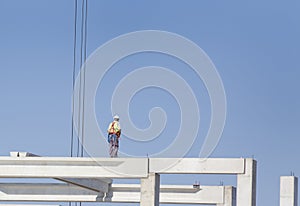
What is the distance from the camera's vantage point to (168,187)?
34562mm

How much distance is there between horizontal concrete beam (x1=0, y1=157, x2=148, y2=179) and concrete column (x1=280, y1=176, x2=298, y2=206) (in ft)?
20.2

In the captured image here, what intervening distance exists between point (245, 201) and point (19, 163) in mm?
5475

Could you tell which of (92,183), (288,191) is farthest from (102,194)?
(288,191)

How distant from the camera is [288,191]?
3194cm

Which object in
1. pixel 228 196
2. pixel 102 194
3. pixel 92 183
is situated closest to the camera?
pixel 92 183

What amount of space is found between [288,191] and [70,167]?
766cm

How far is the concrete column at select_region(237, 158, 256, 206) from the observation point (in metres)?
27.7

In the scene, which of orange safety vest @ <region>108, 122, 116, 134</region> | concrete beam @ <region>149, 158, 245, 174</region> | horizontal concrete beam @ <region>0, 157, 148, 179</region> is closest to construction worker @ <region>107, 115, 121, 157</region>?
orange safety vest @ <region>108, 122, 116, 134</region>

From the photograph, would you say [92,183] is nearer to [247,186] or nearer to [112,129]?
[112,129]

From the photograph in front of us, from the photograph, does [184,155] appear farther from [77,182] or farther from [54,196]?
[54,196]

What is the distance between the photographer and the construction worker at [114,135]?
90.0 ft

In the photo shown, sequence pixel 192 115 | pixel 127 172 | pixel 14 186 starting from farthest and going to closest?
pixel 14 186, pixel 192 115, pixel 127 172

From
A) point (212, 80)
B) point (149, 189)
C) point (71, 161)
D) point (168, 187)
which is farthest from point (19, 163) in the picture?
point (168, 187)

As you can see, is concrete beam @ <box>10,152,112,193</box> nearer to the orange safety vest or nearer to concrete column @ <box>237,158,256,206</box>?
the orange safety vest
